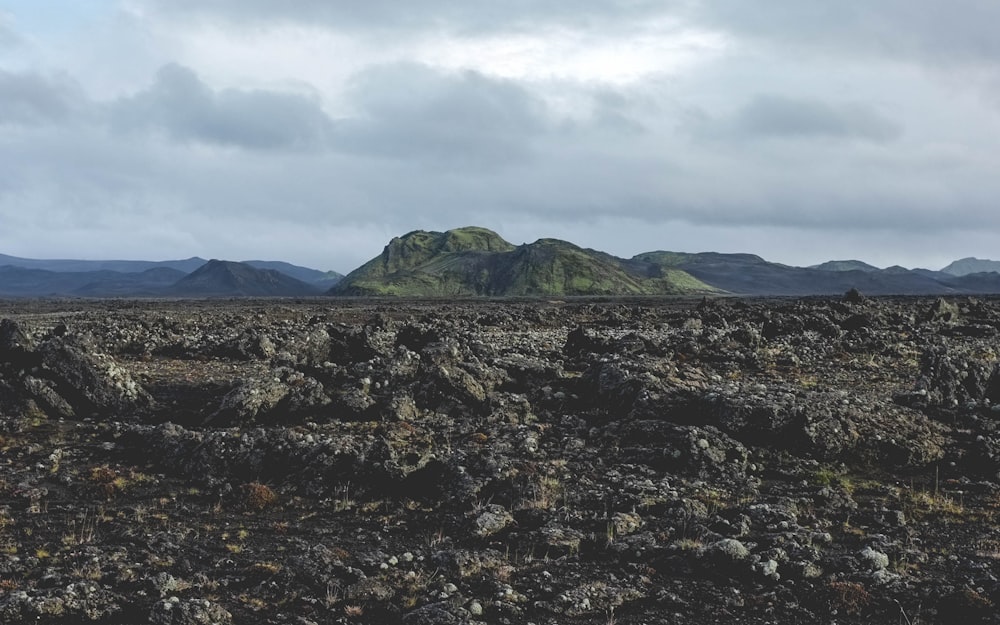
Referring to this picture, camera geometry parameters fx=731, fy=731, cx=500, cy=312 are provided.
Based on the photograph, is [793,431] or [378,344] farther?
[378,344]

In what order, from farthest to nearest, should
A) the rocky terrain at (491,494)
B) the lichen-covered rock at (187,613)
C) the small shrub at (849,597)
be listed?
the rocky terrain at (491,494), the small shrub at (849,597), the lichen-covered rock at (187,613)

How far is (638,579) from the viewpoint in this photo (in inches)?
593

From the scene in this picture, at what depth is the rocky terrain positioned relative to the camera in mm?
14078

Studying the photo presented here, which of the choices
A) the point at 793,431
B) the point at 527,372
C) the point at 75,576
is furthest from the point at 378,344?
the point at 75,576

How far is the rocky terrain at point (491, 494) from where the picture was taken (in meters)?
14.1

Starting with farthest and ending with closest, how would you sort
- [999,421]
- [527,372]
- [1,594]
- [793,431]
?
[527,372]
[999,421]
[793,431]
[1,594]

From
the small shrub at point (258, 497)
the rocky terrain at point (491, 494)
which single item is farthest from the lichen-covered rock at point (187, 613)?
the small shrub at point (258, 497)

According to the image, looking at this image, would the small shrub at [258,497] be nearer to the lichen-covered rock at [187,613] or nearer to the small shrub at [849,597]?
the lichen-covered rock at [187,613]

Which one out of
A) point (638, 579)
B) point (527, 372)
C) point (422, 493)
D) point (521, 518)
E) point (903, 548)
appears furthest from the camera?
point (527, 372)

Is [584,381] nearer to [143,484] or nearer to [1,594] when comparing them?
[143,484]

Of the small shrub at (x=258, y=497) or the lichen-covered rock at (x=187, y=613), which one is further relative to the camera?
the small shrub at (x=258, y=497)

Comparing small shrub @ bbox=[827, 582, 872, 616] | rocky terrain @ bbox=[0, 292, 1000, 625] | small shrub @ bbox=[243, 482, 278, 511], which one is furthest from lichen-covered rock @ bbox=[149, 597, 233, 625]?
small shrub @ bbox=[827, 582, 872, 616]

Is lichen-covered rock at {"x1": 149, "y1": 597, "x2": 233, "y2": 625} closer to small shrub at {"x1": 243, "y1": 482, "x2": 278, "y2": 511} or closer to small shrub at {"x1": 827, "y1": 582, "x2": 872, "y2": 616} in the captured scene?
small shrub at {"x1": 243, "y1": 482, "x2": 278, "y2": 511}

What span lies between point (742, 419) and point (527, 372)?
518 inches
